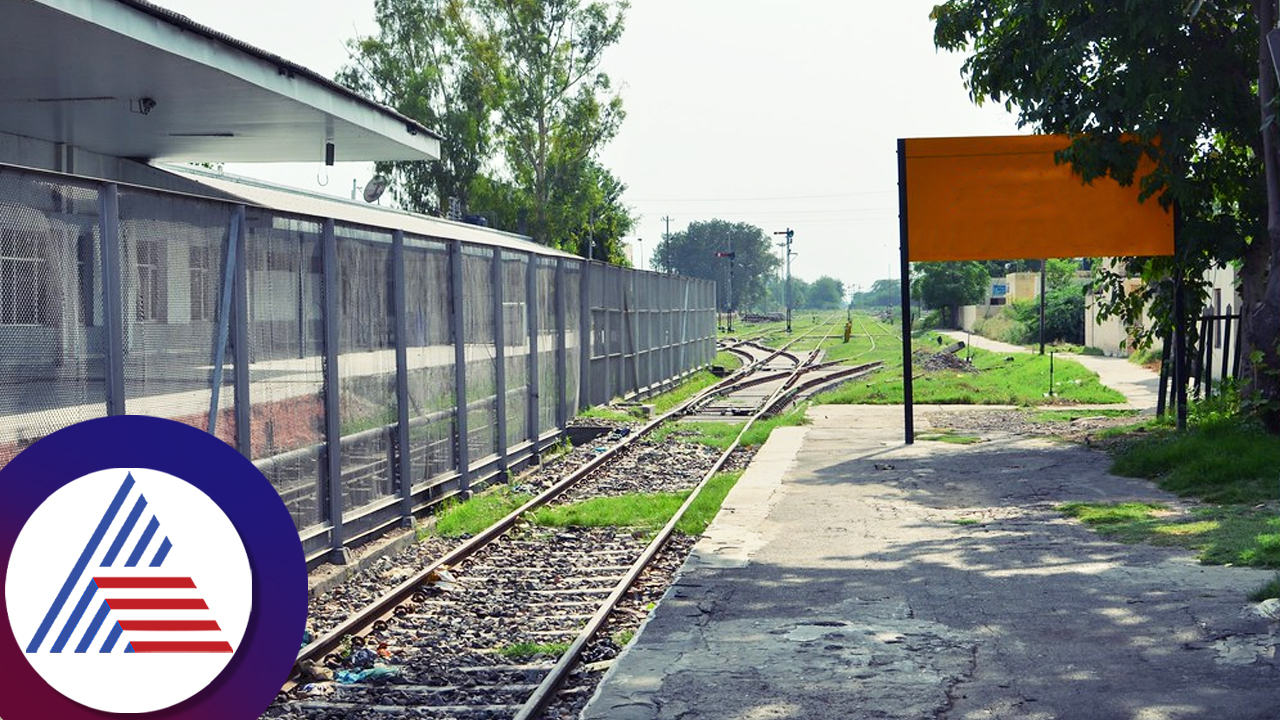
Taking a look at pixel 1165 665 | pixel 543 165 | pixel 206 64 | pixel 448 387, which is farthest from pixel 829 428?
pixel 543 165

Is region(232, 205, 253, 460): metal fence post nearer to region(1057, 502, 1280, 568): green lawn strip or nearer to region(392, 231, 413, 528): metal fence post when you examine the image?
region(392, 231, 413, 528): metal fence post

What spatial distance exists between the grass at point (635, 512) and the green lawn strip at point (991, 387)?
13989mm

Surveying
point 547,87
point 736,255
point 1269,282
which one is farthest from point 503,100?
point 736,255

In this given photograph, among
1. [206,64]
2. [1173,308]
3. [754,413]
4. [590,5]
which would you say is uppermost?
[590,5]

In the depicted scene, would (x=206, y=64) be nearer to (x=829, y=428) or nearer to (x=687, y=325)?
(x=829, y=428)

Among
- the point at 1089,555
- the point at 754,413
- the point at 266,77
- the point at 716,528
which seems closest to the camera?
the point at 1089,555

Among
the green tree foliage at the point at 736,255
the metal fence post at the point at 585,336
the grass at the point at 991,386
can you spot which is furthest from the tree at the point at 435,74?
the green tree foliage at the point at 736,255

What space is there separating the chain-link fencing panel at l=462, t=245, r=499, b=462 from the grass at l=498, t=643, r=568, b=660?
6.90m

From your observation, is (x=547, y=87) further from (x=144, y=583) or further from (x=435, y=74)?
(x=144, y=583)

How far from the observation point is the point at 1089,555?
417 inches

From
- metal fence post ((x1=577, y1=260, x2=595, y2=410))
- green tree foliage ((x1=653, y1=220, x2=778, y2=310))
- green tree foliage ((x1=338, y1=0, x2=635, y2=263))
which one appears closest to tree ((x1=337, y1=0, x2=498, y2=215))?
green tree foliage ((x1=338, y1=0, x2=635, y2=263))

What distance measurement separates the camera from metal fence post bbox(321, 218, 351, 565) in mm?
10797

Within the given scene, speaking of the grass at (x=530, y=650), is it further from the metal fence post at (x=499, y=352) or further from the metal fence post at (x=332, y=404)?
the metal fence post at (x=499, y=352)

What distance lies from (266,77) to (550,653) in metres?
11.0
